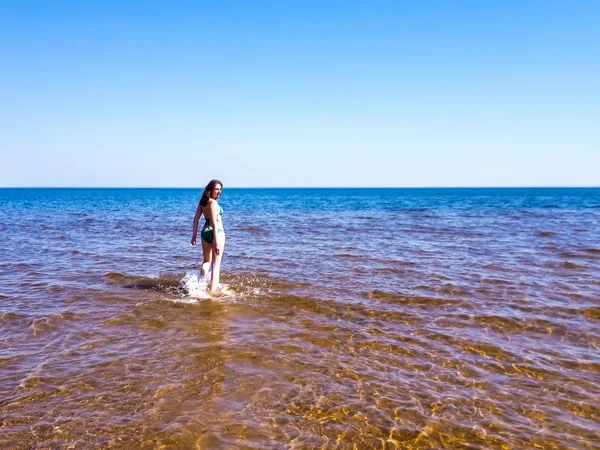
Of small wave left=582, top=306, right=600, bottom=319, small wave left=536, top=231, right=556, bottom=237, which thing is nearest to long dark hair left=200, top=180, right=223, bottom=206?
small wave left=582, top=306, right=600, bottom=319

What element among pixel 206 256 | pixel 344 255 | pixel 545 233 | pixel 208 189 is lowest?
pixel 344 255

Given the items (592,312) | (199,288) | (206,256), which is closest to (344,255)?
(206,256)

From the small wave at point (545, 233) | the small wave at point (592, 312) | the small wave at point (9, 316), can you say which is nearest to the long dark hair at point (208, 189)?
the small wave at point (9, 316)

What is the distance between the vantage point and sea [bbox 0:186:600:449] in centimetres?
416

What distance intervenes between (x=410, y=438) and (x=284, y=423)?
130cm

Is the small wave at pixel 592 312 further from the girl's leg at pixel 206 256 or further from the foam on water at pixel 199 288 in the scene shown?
the girl's leg at pixel 206 256

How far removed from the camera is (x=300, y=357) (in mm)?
5949

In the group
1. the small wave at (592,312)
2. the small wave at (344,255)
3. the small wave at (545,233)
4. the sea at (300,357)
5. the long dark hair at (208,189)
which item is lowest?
the sea at (300,357)

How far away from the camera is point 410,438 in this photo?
13.5 feet

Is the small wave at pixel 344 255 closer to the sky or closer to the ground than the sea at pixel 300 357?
closer to the sky

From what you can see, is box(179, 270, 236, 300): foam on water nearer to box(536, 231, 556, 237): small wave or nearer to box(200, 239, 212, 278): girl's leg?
box(200, 239, 212, 278): girl's leg

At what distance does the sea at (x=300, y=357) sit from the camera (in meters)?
→ 4.16

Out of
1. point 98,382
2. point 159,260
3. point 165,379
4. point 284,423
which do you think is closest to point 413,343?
point 284,423

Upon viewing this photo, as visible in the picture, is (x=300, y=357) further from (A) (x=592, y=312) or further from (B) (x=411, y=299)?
(A) (x=592, y=312)
